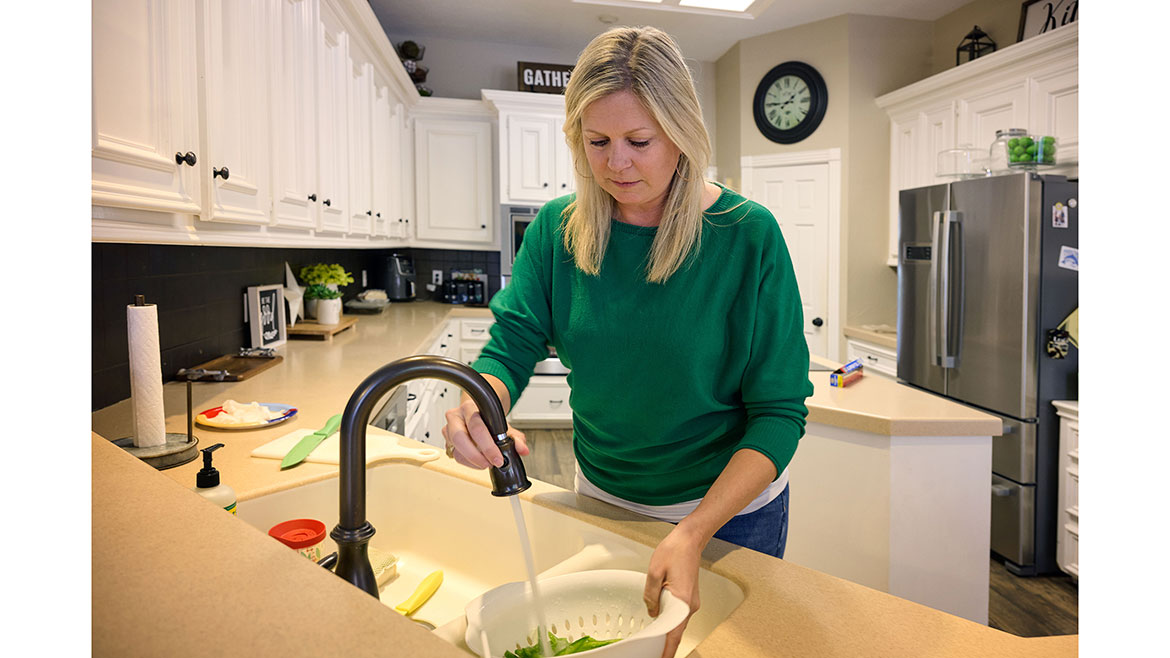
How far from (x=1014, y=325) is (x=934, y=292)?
432 mm

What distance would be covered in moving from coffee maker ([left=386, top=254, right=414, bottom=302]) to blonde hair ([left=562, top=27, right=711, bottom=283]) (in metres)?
4.06

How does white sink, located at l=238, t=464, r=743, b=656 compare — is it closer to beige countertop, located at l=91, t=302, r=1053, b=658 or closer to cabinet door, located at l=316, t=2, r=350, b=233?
beige countertop, located at l=91, t=302, r=1053, b=658

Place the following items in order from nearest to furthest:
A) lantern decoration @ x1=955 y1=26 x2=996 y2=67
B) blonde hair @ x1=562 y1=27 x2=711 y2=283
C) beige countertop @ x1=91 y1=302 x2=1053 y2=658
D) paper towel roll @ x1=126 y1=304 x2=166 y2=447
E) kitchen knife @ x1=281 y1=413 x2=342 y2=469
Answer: beige countertop @ x1=91 y1=302 x2=1053 y2=658 < blonde hair @ x1=562 y1=27 x2=711 y2=283 < paper towel roll @ x1=126 y1=304 x2=166 y2=447 < kitchen knife @ x1=281 y1=413 x2=342 y2=469 < lantern decoration @ x1=955 y1=26 x2=996 y2=67

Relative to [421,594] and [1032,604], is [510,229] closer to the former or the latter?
[1032,604]

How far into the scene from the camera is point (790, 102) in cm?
493

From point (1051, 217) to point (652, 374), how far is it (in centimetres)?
246

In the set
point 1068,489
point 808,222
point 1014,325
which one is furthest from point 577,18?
point 1068,489

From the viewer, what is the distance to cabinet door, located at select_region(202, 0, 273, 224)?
1501 mm

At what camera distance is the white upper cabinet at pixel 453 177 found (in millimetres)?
5004

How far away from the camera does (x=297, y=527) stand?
106 cm

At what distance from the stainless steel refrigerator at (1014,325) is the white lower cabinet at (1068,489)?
0.03m

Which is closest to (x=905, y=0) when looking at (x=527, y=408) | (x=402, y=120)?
(x=402, y=120)

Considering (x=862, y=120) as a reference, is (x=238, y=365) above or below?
below

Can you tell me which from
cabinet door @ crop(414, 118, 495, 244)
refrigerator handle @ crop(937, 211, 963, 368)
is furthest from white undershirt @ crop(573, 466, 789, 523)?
cabinet door @ crop(414, 118, 495, 244)
